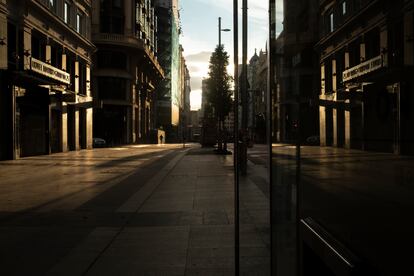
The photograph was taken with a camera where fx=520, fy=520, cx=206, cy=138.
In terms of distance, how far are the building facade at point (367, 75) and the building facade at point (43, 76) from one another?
25.8m

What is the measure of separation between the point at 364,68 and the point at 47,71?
1235 inches

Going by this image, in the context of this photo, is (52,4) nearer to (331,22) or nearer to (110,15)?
(110,15)

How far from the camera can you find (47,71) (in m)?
30.9

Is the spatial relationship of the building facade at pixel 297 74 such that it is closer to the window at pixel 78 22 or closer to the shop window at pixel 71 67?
the shop window at pixel 71 67

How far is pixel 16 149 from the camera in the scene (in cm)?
2719

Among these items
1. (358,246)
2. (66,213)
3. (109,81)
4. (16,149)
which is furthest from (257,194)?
(109,81)

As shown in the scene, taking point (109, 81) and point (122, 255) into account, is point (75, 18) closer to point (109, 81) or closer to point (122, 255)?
point (109, 81)

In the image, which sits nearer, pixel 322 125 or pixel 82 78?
pixel 322 125

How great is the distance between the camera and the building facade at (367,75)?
1.11 metres

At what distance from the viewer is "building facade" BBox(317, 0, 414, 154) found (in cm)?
111

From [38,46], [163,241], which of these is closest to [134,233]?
[163,241]

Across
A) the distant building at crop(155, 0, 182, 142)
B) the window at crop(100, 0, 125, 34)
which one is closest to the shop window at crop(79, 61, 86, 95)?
the window at crop(100, 0, 125, 34)

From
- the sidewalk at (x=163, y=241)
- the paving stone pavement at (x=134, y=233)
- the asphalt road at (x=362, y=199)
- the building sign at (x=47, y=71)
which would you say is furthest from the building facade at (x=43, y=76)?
the asphalt road at (x=362, y=199)

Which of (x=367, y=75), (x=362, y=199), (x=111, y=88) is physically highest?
(x=111, y=88)
